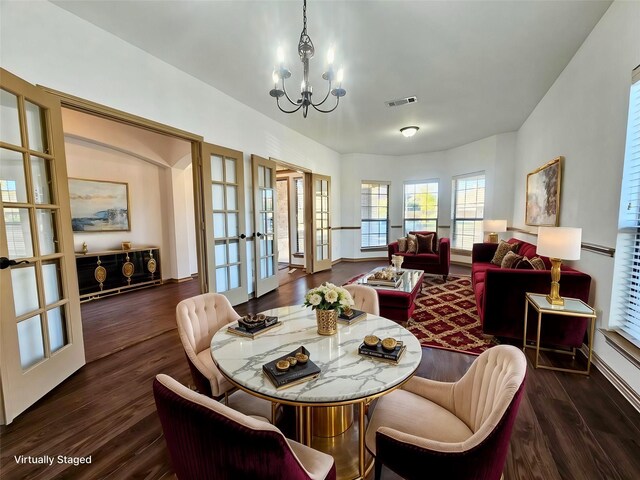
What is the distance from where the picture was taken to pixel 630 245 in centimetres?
217

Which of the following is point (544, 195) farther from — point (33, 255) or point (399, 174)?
point (33, 255)

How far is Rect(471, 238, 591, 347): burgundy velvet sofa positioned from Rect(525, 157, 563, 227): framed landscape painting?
3.62 feet

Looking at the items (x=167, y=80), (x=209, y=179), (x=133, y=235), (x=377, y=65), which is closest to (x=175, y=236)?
(x=133, y=235)

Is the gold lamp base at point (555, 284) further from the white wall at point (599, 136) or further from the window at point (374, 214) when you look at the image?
the window at point (374, 214)

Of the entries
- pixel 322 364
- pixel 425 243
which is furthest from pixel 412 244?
pixel 322 364

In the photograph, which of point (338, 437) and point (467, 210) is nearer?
point (338, 437)

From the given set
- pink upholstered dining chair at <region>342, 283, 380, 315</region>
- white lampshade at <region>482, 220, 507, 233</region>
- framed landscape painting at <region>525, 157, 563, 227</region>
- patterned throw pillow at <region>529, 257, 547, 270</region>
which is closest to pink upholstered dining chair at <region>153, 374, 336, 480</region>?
pink upholstered dining chair at <region>342, 283, 380, 315</region>

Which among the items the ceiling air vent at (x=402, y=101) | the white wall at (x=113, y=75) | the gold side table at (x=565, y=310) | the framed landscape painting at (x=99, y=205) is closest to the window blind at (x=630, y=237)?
the gold side table at (x=565, y=310)

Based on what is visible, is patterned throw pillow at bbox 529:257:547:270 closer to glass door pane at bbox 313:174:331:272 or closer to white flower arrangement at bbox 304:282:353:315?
white flower arrangement at bbox 304:282:353:315

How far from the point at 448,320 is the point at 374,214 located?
15.6ft

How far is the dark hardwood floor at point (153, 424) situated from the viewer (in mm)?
1444

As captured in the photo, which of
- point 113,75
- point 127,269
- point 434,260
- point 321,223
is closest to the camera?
point 113,75

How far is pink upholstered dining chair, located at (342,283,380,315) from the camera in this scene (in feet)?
6.72

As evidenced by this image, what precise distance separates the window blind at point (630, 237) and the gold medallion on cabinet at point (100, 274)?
624 centimetres
